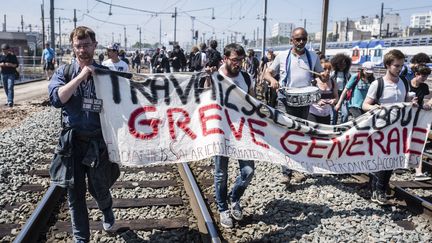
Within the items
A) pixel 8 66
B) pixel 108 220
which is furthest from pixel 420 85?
pixel 8 66

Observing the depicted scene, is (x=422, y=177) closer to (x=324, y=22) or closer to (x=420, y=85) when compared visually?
(x=420, y=85)

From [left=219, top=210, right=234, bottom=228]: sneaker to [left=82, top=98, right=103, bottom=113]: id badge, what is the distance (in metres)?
1.85

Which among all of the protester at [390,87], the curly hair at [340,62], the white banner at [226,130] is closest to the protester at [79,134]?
the white banner at [226,130]

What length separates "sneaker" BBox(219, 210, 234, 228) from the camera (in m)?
4.89

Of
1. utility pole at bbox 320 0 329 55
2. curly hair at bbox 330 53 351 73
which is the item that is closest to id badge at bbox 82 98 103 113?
curly hair at bbox 330 53 351 73

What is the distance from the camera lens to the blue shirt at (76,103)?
12.3 ft

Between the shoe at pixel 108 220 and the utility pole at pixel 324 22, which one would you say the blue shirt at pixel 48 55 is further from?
the shoe at pixel 108 220

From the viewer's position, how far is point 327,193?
5.98 meters

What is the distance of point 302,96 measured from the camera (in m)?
5.75

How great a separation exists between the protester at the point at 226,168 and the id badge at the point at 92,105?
54.6 inches

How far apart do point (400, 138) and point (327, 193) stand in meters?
1.25

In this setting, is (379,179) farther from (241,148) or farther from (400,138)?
(241,148)

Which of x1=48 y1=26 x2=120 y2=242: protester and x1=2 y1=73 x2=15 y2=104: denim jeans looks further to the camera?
x1=2 y1=73 x2=15 y2=104: denim jeans

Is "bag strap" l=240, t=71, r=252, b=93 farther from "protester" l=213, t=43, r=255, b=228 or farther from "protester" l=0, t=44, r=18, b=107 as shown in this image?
"protester" l=0, t=44, r=18, b=107
